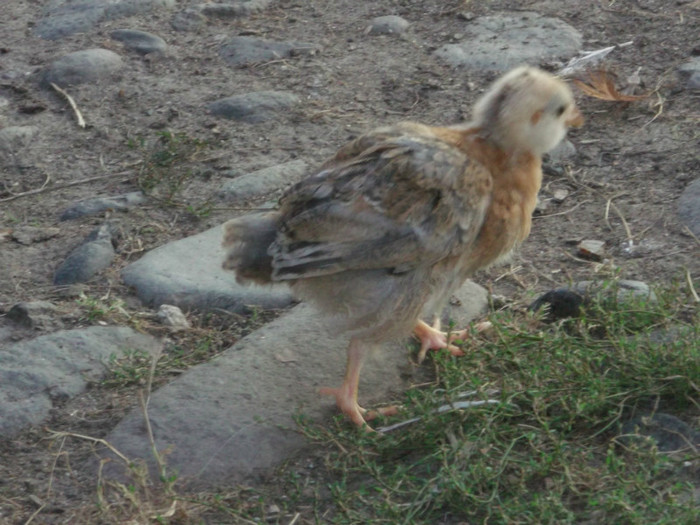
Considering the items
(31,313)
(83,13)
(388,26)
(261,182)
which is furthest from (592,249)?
(83,13)

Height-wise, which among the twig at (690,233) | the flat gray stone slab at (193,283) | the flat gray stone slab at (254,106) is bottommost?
the flat gray stone slab at (193,283)

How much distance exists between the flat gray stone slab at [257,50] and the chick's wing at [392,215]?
3175 millimetres

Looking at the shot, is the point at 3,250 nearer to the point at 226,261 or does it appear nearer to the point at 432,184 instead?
the point at 226,261

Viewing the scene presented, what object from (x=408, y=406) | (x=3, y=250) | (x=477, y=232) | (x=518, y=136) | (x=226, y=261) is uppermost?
(x=518, y=136)

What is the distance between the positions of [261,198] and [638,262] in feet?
6.47

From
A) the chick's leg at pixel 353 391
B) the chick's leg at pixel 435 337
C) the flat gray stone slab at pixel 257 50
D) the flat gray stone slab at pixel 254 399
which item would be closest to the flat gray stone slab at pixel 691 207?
the flat gray stone slab at pixel 254 399

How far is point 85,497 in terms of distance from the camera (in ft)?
12.6

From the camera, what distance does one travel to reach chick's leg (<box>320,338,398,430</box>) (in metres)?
4.09

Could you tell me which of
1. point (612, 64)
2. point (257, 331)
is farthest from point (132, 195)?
Answer: point (612, 64)

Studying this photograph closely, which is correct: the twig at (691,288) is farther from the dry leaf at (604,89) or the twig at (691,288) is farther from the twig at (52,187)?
the twig at (52,187)

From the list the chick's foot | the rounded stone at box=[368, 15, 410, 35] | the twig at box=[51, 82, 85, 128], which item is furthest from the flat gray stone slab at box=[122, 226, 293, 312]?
the rounded stone at box=[368, 15, 410, 35]

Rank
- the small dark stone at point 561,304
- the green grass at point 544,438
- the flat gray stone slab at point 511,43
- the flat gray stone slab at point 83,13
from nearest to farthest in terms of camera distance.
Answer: the green grass at point 544,438 < the small dark stone at point 561,304 < the flat gray stone slab at point 511,43 < the flat gray stone slab at point 83,13

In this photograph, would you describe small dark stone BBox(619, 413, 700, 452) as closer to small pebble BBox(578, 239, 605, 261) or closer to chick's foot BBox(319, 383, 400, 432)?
chick's foot BBox(319, 383, 400, 432)

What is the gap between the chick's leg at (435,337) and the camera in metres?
4.43
